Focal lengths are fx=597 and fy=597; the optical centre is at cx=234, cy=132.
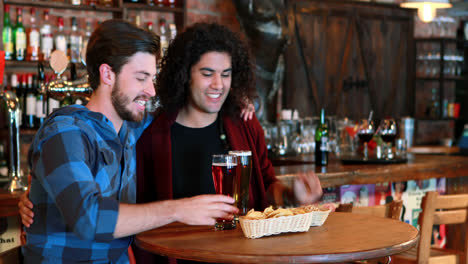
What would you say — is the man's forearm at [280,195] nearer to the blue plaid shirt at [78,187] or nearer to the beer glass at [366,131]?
the blue plaid shirt at [78,187]

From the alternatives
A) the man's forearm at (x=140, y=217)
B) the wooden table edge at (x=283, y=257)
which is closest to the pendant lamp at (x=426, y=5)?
the wooden table edge at (x=283, y=257)

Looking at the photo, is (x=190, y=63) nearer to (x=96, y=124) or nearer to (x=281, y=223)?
(x=96, y=124)

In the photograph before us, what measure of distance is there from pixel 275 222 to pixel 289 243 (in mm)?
82

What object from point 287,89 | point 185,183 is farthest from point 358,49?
point 185,183

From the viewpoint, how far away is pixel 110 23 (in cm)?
169

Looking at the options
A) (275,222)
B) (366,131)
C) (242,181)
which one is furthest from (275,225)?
(366,131)

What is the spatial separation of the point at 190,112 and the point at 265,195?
0.42 m

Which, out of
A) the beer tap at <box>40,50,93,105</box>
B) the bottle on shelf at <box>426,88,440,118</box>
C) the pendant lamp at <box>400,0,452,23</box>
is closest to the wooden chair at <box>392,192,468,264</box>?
the beer tap at <box>40,50,93,105</box>

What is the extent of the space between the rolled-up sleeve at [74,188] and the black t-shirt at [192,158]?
2.21ft

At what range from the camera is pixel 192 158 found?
2143mm

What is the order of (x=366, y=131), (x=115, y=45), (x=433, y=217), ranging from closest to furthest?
(x=115, y=45)
(x=433, y=217)
(x=366, y=131)

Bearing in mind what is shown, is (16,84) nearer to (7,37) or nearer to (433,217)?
(7,37)

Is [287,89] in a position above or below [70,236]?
above

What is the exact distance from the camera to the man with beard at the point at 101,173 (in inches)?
54.3
